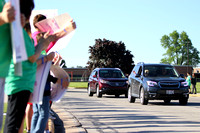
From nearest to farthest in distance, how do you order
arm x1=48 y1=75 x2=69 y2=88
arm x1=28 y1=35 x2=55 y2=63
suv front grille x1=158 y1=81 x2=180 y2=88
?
arm x1=28 y1=35 x2=55 y2=63, arm x1=48 y1=75 x2=69 y2=88, suv front grille x1=158 y1=81 x2=180 y2=88

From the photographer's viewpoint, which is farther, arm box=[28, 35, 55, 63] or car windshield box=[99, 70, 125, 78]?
car windshield box=[99, 70, 125, 78]

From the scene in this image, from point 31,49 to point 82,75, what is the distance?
107651 millimetres

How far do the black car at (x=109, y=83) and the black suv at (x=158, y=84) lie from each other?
437cm

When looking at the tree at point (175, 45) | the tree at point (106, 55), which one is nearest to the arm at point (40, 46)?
the tree at point (106, 55)

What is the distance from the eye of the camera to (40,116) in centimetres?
522

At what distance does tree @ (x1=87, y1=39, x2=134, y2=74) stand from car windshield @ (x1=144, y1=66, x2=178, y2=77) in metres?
57.6

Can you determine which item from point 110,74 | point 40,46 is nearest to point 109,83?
point 110,74

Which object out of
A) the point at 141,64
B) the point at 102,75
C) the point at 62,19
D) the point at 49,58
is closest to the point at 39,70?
the point at 49,58

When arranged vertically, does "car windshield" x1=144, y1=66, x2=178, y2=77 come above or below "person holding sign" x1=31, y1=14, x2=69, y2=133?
above

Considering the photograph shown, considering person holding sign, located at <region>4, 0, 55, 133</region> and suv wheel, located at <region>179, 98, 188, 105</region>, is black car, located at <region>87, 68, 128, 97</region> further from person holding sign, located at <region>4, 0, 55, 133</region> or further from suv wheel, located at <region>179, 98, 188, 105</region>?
person holding sign, located at <region>4, 0, 55, 133</region>

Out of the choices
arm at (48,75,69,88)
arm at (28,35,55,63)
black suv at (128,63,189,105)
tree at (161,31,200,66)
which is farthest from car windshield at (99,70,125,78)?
tree at (161,31,200,66)

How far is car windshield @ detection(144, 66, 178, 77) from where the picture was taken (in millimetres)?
16502

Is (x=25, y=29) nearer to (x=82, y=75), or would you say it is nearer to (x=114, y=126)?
(x=114, y=126)

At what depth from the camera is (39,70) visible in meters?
4.65
